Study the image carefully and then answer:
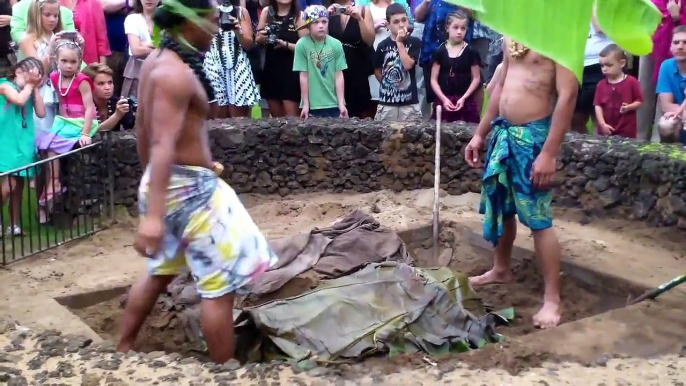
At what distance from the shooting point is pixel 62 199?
5.55 meters

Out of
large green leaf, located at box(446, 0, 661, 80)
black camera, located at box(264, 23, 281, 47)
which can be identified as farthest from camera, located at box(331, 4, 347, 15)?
large green leaf, located at box(446, 0, 661, 80)

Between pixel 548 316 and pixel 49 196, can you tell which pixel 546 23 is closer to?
pixel 548 316

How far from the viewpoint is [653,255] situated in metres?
5.07

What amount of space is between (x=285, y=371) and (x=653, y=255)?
299cm

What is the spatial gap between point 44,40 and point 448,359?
435 cm

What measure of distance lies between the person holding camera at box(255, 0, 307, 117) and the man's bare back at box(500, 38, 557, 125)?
3.47 meters

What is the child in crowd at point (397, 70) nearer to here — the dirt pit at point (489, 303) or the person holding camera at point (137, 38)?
the dirt pit at point (489, 303)

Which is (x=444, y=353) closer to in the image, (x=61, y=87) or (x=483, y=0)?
(x=483, y=0)

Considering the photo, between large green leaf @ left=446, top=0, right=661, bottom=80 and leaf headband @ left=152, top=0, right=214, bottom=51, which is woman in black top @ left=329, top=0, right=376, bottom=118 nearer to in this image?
leaf headband @ left=152, top=0, right=214, bottom=51

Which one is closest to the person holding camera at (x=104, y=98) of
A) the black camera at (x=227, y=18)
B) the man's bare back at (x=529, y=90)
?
the black camera at (x=227, y=18)

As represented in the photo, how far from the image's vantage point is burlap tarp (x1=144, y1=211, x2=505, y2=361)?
3727mm

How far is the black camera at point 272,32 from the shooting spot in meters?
7.26

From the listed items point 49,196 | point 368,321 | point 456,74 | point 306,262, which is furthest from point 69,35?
point 368,321

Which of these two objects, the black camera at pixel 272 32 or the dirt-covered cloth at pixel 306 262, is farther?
the black camera at pixel 272 32
